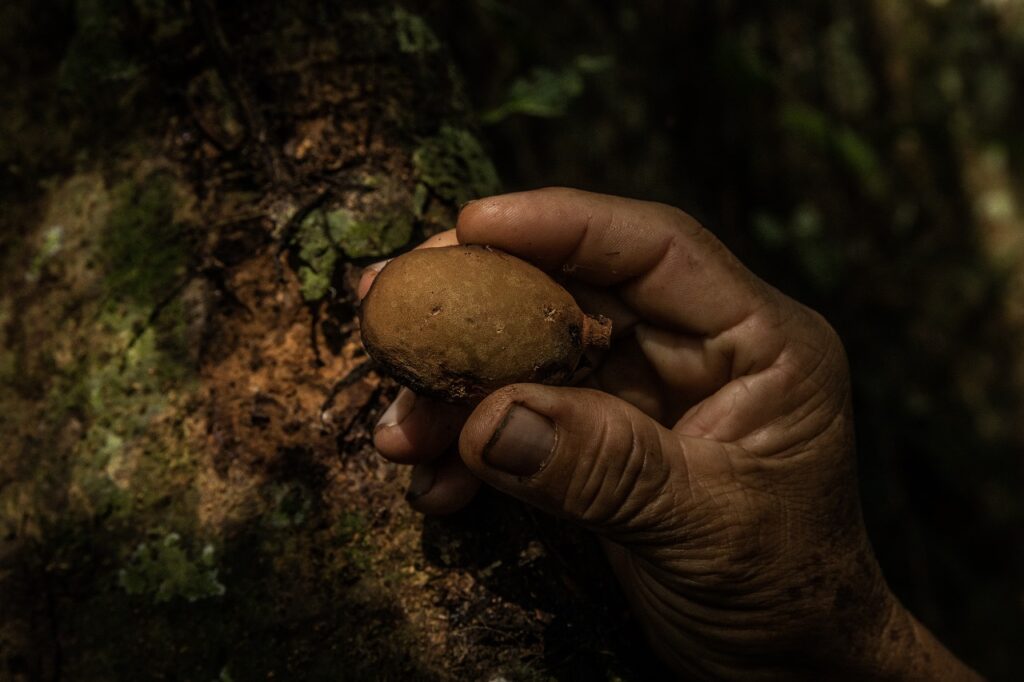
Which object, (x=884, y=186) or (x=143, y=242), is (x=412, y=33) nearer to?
(x=143, y=242)

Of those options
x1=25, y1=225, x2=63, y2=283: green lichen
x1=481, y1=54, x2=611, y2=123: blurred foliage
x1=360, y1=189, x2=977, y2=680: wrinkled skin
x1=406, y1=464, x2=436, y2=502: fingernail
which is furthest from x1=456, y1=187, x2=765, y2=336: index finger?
x1=25, y1=225, x2=63, y2=283: green lichen

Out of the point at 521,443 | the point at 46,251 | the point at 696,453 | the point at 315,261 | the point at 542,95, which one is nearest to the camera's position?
the point at 521,443

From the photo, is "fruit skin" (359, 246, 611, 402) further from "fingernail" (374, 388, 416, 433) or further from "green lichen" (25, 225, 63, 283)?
"green lichen" (25, 225, 63, 283)

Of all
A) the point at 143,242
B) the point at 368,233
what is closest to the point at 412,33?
the point at 368,233

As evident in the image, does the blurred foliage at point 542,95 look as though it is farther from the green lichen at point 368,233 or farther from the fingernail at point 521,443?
the fingernail at point 521,443

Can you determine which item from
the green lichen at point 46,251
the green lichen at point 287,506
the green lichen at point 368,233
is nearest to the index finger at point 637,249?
the green lichen at point 368,233
